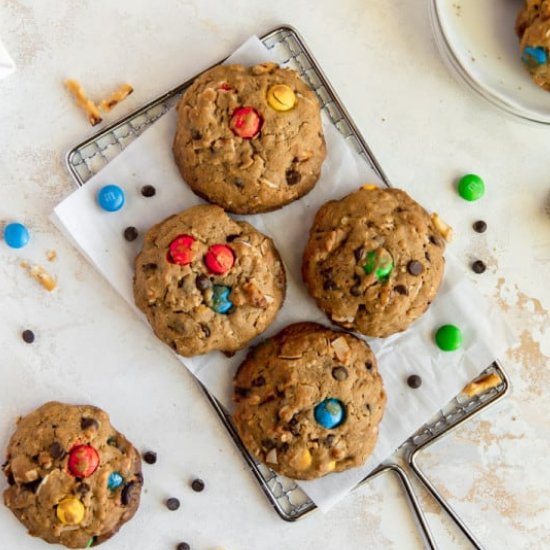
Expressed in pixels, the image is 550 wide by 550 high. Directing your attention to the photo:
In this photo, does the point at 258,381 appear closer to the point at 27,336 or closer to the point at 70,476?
the point at 70,476

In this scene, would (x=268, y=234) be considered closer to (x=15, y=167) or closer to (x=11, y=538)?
(x=15, y=167)

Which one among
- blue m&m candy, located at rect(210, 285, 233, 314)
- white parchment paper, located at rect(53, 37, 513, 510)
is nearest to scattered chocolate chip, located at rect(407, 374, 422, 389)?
white parchment paper, located at rect(53, 37, 513, 510)

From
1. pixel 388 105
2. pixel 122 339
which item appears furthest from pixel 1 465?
pixel 388 105

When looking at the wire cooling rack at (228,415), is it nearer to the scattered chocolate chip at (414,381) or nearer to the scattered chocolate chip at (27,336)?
the scattered chocolate chip at (414,381)

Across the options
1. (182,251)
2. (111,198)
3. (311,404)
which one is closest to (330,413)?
(311,404)

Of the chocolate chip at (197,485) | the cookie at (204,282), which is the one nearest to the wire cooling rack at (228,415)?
the chocolate chip at (197,485)

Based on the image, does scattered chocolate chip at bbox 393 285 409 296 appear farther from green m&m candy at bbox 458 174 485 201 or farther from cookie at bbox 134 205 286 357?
green m&m candy at bbox 458 174 485 201
